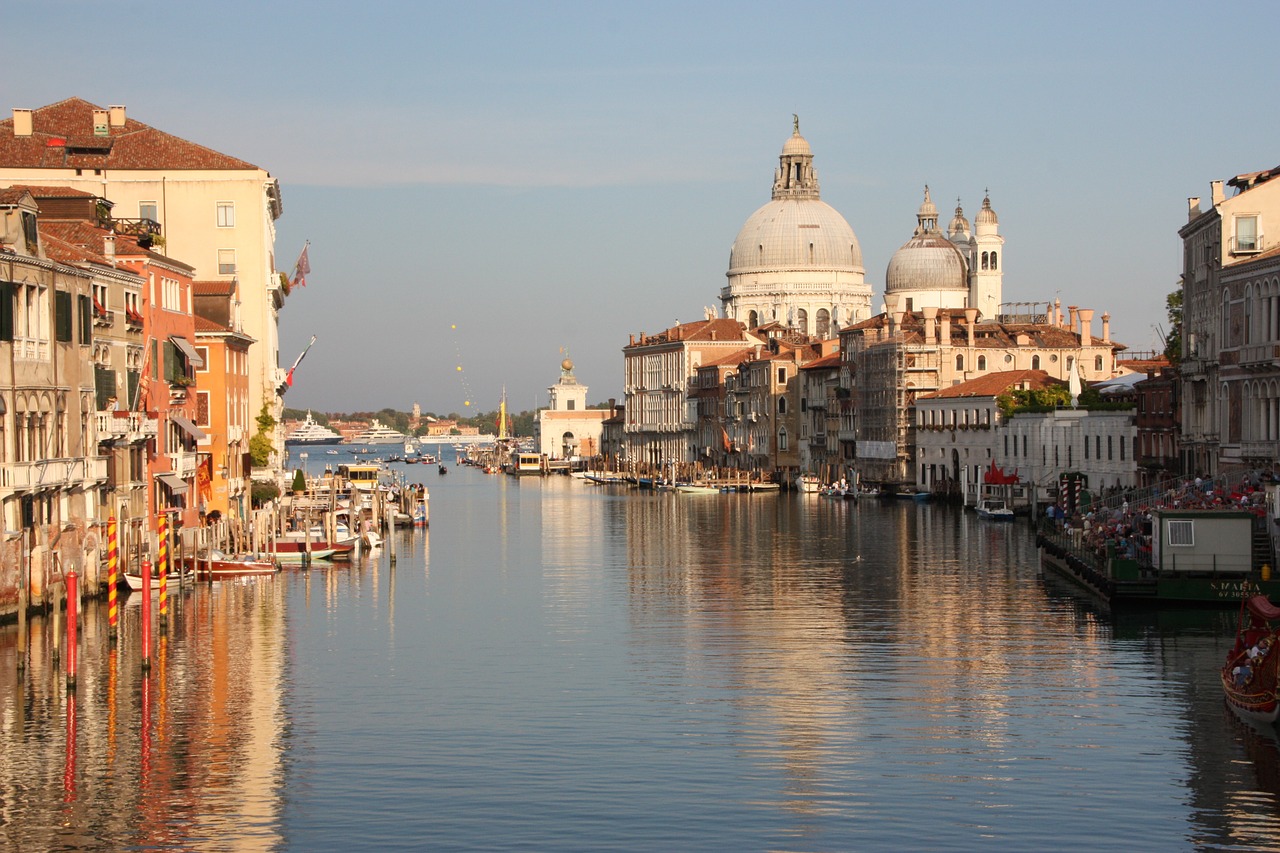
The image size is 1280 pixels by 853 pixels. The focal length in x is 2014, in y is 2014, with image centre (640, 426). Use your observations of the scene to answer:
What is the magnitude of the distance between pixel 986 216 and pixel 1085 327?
40.5m

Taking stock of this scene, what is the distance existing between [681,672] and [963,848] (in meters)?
10.6

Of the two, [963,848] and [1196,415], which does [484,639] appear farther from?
[1196,415]

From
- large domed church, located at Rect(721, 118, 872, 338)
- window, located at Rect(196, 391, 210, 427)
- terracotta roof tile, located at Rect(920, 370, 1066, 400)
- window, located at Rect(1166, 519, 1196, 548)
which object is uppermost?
large domed church, located at Rect(721, 118, 872, 338)

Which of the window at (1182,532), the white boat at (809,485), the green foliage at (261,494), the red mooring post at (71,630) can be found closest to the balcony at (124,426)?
the red mooring post at (71,630)

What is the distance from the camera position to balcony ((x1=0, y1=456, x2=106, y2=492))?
95.7ft

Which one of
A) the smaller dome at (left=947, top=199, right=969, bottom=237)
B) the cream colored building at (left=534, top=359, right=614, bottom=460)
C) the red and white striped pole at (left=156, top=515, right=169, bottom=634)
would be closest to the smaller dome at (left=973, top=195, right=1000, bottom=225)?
the smaller dome at (left=947, top=199, right=969, bottom=237)

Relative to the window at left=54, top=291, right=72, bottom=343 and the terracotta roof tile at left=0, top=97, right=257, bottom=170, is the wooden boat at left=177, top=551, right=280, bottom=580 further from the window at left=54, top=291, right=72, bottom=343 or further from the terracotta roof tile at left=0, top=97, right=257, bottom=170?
the terracotta roof tile at left=0, top=97, right=257, bottom=170

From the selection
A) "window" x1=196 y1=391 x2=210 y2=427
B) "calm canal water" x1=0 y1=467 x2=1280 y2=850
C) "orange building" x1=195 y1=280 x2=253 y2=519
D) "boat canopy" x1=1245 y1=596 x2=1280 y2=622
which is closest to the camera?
"calm canal water" x1=0 y1=467 x2=1280 y2=850

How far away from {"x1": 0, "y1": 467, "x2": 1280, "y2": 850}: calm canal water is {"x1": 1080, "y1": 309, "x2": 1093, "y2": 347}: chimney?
5059 centimetres

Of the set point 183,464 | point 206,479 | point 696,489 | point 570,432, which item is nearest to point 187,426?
point 183,464

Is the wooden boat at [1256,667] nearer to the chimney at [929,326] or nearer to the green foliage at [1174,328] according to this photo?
the green foliage at [1174,328]

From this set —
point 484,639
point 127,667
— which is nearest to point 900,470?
point 484,639

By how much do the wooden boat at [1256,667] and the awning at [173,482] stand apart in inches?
854

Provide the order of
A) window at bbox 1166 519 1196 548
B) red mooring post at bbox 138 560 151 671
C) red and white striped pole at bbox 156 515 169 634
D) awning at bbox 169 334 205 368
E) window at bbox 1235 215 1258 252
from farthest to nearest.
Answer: window at bbox 1235 215 1258 252
awning at bbox 169 334 205 368
window at bbox 1166 519 1196 548
red and white striped pole at bbox 156 515 169 634
red mooring post at bbox 138 560 151 671
